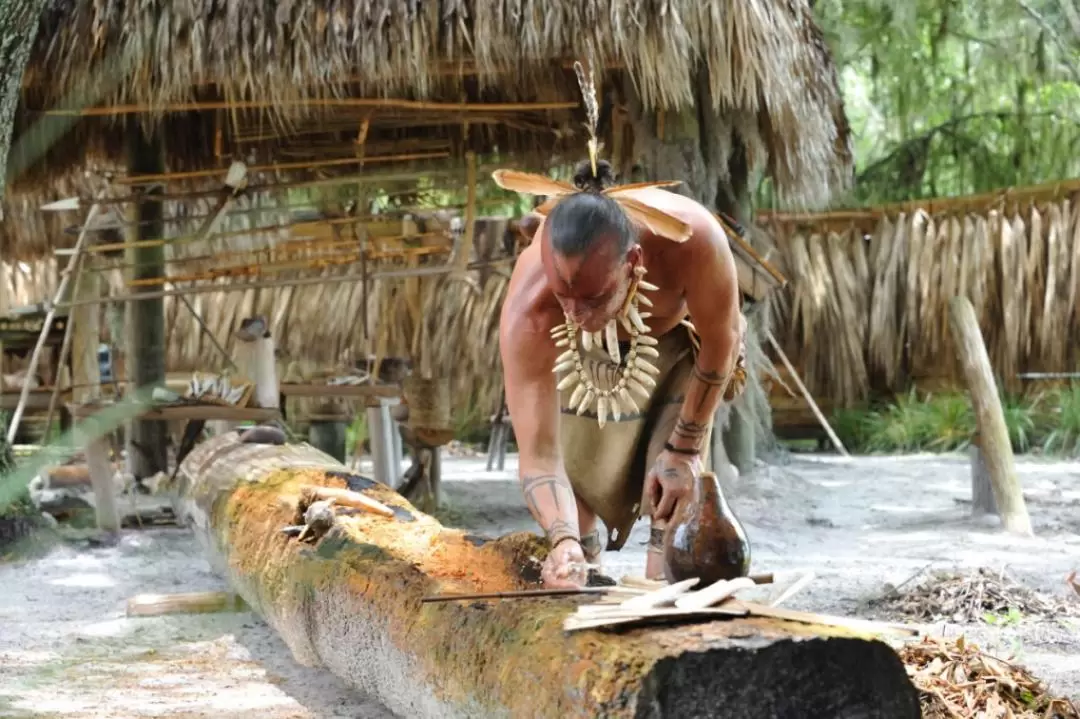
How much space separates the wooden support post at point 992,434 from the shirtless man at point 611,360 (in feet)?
9.39

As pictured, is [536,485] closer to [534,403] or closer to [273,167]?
[534,403]

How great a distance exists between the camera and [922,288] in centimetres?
987

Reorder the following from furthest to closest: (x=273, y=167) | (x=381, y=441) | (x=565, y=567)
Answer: (x=273, y=167)
(x=381, y=441)
(x=565, y=567)

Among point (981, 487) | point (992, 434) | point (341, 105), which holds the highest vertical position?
point (341, 105)

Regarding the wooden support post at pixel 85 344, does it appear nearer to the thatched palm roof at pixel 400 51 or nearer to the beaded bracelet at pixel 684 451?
the thatched palm roof at pixel 400 51

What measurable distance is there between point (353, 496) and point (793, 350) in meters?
7.66

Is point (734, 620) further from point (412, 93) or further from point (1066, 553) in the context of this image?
point (412, 93)

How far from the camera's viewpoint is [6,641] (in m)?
3.52

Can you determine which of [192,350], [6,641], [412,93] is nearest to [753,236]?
[412,93]

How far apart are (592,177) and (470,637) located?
0.95 metres

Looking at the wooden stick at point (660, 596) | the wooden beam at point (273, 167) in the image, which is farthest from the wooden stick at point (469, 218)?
the wooden stick at point (660, 596)

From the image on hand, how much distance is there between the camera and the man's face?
7.11ft

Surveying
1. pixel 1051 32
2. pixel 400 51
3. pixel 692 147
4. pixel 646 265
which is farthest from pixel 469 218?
pixel 1051 32

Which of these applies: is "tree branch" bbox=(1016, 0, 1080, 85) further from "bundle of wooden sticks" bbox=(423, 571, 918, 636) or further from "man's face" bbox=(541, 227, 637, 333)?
"bundle of wooden sticks" bbox=(423, 571, 918, 636)
